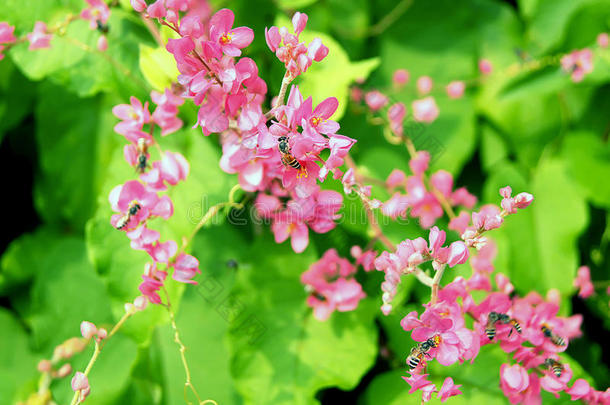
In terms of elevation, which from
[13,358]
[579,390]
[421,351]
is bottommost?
[13,358]

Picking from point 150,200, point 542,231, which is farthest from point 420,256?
point 542,231

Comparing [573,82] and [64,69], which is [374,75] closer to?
[573,82]

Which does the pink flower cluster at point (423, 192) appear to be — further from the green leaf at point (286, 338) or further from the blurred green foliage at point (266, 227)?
the green leaf at point (286, 338)

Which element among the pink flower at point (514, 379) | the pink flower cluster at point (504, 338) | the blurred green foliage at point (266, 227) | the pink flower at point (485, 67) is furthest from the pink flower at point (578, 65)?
the pink flower at point (514, 379)

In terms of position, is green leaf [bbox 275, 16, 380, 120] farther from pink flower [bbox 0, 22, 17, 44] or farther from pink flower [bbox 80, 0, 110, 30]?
pink flower [bbox 0, 22, 17, 44]

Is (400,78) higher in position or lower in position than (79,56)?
lower

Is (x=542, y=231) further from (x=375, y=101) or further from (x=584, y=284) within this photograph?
(x=375, y=101)

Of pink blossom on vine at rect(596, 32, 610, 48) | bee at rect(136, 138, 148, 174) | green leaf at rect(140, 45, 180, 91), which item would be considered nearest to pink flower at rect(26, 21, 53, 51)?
green leaf at rect(140, 45, 180, 91)
